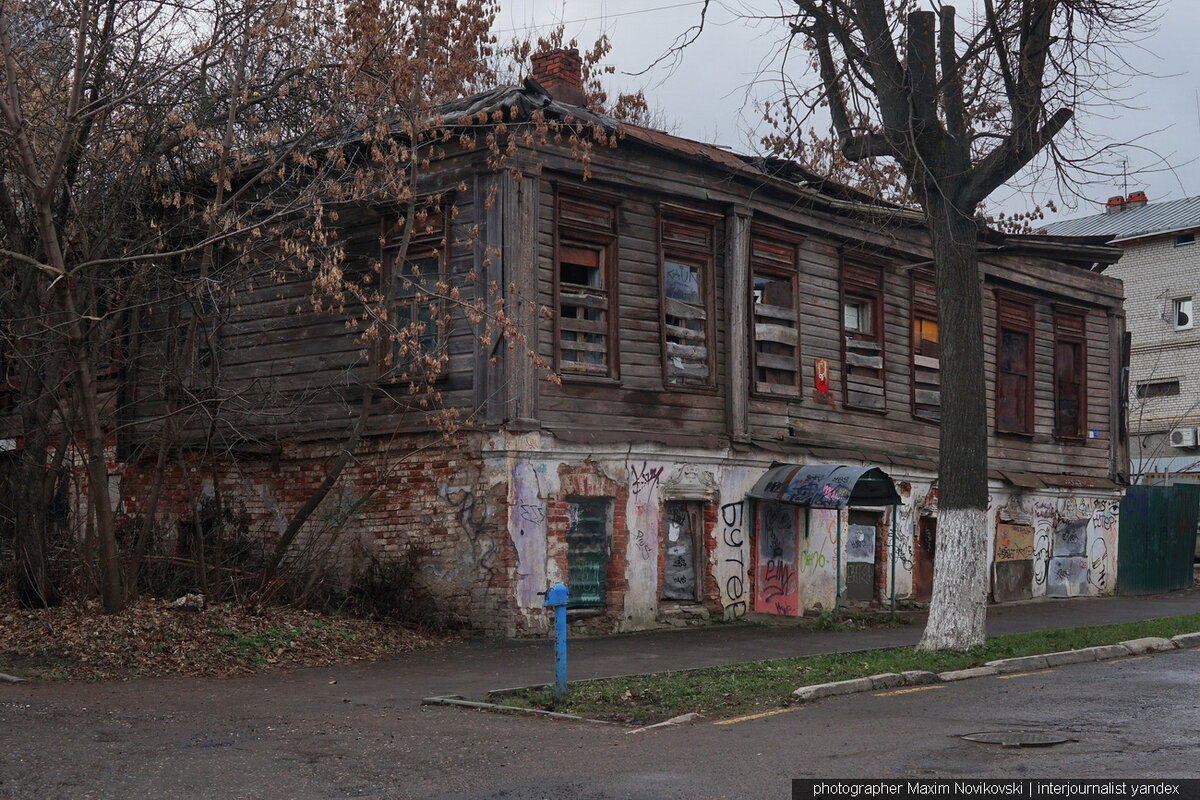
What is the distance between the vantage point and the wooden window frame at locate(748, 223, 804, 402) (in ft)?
63.8

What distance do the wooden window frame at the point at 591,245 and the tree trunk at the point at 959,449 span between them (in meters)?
4.77

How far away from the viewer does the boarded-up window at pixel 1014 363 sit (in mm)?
24906

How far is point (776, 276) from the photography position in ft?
66.0

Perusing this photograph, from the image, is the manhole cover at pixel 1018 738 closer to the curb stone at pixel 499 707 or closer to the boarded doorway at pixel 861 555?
the curb stone at pixel 499 707

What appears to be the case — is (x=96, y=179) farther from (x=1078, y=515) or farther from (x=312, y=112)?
(x=1078, y=515)

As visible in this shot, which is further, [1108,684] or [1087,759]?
[1108,684]

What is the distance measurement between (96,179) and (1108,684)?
12487 mm

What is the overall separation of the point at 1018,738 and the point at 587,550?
29.6 ft

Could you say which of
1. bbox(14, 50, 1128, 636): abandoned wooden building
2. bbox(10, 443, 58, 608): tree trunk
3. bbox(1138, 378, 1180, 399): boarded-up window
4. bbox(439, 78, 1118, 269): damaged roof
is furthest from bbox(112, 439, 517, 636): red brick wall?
bbox(1138, 378, 1180, 399): boarded-up window

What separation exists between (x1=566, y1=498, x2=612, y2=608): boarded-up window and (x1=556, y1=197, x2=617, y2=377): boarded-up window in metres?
1.83

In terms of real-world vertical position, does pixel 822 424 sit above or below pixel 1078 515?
above

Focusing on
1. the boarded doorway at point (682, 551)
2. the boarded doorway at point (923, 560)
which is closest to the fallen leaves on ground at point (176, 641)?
the boarded doorway at point (682, 551)

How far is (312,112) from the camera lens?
1650cm

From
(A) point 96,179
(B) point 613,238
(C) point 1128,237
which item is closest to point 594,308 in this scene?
(B) point 613,238
